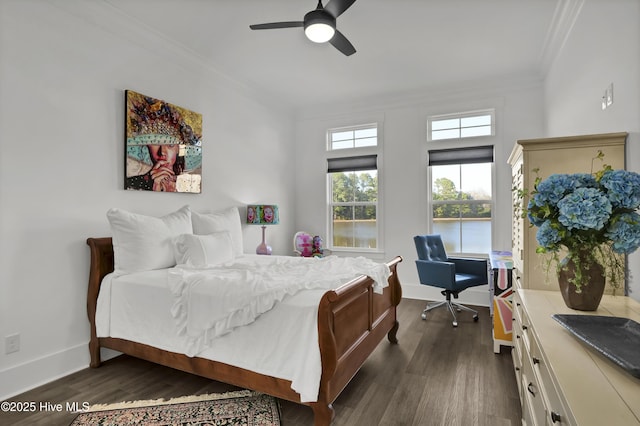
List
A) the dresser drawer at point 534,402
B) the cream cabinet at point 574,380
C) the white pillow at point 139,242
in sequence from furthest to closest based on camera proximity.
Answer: the white pillow at point 139,242
the dresser drawer at point 534,402
the cream cabinet at point 574,380

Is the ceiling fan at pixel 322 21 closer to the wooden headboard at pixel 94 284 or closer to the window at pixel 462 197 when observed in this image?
the wooden headboard at pixel 94 284

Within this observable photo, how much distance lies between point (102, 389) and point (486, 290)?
4.38m

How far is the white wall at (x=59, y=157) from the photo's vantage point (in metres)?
2.35

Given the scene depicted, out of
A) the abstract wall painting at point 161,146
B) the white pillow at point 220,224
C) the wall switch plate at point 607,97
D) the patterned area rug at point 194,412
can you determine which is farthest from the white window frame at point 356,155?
the patterned area rug at point 194,412

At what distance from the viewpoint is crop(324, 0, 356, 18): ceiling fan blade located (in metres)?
2.32

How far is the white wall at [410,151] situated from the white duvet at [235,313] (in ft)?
7.52

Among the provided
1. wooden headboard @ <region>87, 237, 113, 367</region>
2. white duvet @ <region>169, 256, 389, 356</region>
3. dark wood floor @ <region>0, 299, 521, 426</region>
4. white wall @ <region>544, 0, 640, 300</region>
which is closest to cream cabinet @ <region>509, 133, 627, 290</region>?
white wall @ <region>544, 0, 640, 300</region>

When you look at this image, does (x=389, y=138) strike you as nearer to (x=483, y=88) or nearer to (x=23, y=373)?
(x=483, y=88)

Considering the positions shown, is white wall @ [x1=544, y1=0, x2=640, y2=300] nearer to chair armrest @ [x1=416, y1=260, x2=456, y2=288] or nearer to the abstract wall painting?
chair armrest @ [x1=416, y1=260, x2=456, y2=288]

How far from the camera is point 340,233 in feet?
18.4

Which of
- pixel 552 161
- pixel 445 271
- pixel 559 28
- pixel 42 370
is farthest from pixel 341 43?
pixel 42 370

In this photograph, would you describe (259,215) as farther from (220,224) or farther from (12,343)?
(12,343)

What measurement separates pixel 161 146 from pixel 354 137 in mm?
3068

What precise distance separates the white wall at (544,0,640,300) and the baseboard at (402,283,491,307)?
225 centimetres
